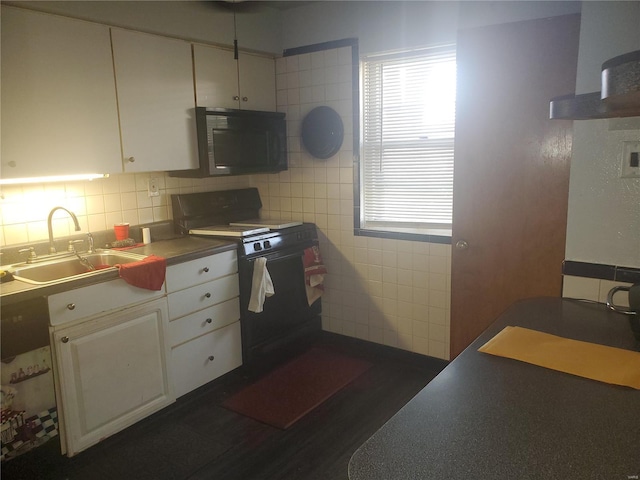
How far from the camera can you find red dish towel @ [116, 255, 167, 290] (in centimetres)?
239

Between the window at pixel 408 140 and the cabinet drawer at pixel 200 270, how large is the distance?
0.97m

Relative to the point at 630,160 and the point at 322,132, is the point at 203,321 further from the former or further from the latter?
the point at 630,160

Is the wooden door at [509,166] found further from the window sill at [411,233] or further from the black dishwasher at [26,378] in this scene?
the black dishwasher at [26,378]

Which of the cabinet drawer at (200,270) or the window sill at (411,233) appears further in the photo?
the window sill at (411,233)

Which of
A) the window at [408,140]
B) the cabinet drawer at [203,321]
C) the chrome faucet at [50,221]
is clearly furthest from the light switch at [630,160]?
the chrome faucet at [50,221]

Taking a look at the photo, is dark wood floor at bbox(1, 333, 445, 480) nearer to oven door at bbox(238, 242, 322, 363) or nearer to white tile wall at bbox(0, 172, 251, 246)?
oven door at bbox(238, 242, 322, 363)

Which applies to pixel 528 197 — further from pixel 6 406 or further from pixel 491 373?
pixel 6 406

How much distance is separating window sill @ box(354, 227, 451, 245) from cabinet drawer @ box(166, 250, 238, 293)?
3.02 ft

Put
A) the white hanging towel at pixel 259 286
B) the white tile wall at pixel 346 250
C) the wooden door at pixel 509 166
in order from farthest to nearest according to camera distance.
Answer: the white tile wall at pixel 346 250, the white hanging towel at pixel 259 286, the wooden door at pixel 509 166

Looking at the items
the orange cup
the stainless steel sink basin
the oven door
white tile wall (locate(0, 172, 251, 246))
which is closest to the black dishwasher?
the stainless steel sink basin

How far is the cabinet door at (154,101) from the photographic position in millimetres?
2660

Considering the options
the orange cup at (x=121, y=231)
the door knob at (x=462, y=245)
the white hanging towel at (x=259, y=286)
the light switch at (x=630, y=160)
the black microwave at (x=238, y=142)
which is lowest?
the white hanging towel at (x=259, y=286)

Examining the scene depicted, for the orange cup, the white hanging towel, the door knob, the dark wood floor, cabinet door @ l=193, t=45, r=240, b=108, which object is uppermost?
cabinet door @ l=193, t=45, r=240, b=108

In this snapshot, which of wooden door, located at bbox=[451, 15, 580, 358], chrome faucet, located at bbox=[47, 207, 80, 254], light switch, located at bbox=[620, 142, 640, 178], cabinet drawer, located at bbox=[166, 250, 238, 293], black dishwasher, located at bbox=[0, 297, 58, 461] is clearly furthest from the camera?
cabinet drawer, located at bbox=[166, 250, 238, 293]
